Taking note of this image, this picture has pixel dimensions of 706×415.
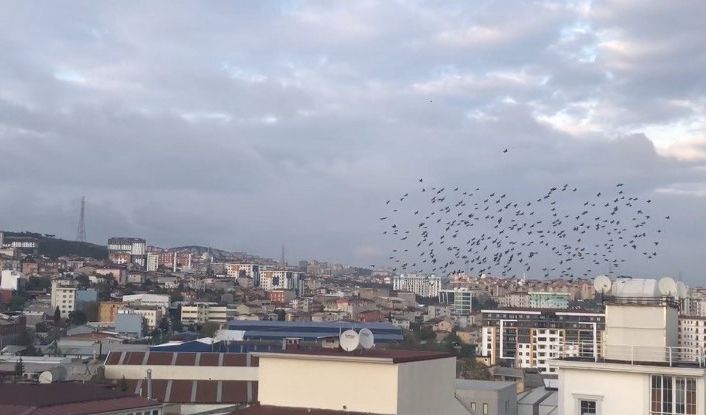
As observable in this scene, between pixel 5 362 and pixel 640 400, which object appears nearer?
pixel 640 400

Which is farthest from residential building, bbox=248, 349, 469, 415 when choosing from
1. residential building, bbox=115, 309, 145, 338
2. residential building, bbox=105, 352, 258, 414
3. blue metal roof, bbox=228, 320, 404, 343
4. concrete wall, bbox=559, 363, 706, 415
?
residential building, bbox=115, 309, 145, 338

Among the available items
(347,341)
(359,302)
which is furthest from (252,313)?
(347,341)

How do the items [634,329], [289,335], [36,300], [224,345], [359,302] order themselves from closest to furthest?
[634,329], [224,345], [289,335], [36,300], [359,302]

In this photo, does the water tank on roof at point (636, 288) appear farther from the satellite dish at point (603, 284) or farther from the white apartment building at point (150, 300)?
the white apartment building at point (150, 300)

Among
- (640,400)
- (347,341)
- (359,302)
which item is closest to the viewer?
(640,400)

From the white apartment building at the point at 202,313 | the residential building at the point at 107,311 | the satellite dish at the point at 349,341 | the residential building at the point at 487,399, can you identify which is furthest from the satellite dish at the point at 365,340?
the residential building at the point at 107,311

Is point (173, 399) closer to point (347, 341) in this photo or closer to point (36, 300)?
point (347, 341)

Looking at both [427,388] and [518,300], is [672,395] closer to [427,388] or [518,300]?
[427,388]

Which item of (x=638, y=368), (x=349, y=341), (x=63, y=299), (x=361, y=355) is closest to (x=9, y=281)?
(x=63, y=299)
